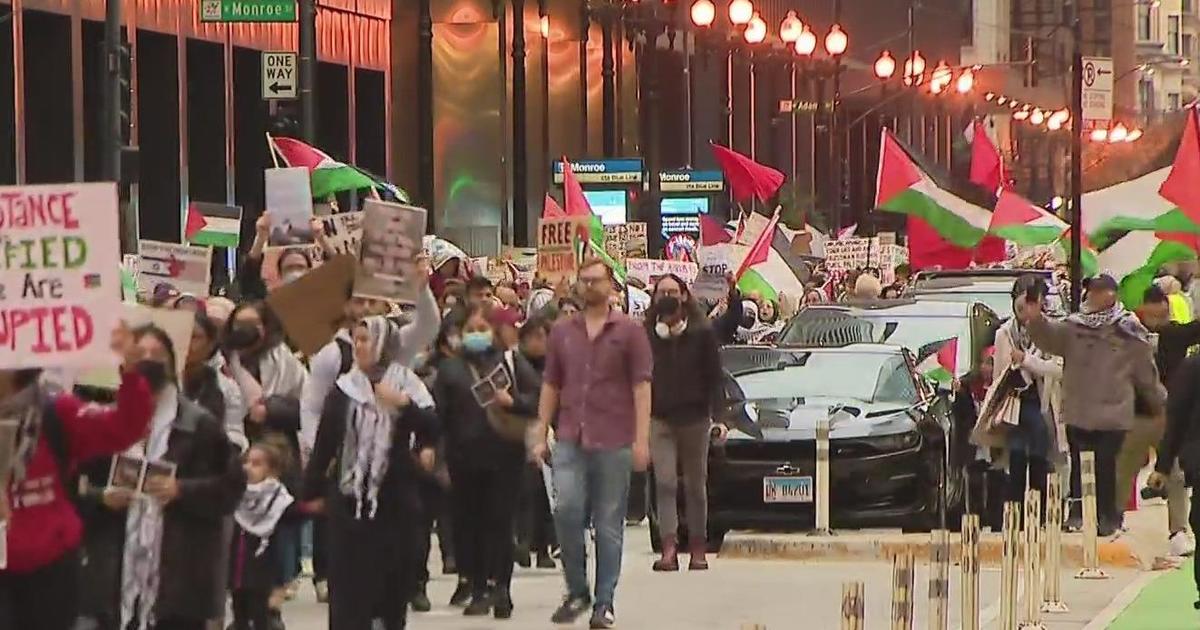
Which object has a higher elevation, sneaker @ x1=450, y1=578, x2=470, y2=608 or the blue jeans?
the blue jeans

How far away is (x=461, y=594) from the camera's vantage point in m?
14.9

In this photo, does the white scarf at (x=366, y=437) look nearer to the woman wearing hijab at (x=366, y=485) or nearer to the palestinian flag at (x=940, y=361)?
the woman wearing hijab at (x=366, y=485)

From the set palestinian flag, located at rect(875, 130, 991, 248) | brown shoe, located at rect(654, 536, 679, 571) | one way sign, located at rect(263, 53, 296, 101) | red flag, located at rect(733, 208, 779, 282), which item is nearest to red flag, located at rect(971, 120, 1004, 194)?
palestinian flag, located at rect(875, 130, 991, 248)

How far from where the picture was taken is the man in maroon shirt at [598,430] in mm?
13953

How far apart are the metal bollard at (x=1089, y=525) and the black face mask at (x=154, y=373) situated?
7886mm

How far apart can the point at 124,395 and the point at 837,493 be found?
1002 centimetres

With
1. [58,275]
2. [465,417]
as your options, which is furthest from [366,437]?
[465,417]

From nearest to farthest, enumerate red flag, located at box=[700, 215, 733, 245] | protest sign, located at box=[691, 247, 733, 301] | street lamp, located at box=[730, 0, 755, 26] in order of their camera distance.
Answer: protest sign, located at box=[691, 247, 733, 301] → red flag, located at box=[700, 215, 733, 245] → street lamp, located at box=[730, 0, 755, 26]

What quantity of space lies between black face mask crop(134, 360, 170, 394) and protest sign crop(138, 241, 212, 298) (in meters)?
7.42

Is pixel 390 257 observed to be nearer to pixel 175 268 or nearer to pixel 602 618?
pixel 602 618

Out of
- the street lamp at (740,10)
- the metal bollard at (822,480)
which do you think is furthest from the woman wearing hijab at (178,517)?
the street lamp at (740,10)

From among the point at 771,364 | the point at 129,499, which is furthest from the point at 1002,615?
the point at 771,364

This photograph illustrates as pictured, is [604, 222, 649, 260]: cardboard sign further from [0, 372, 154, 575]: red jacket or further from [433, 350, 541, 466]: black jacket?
[0, 372, 154, 575]: red jacket

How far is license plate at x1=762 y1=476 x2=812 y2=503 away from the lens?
1792 centimetres
